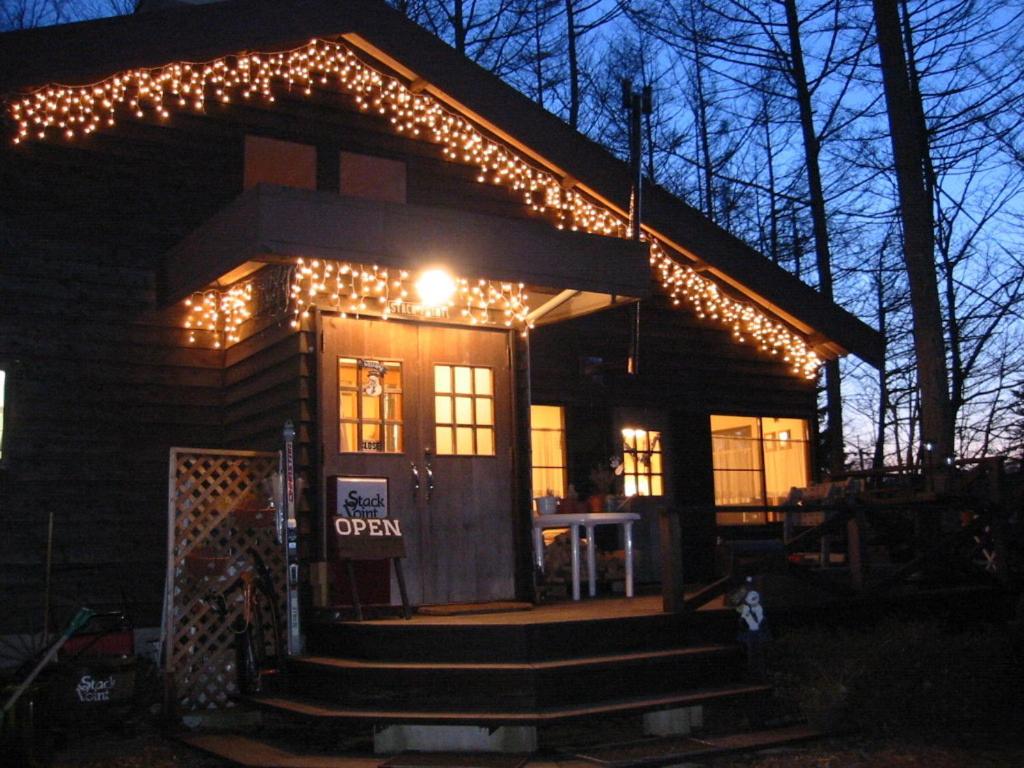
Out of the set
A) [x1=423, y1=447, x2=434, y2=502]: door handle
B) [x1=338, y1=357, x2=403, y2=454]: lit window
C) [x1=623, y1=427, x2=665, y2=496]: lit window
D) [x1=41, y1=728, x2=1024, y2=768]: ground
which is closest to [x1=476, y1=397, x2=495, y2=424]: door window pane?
[x1=423, y1=447, x2=434, y2=502]: door handle

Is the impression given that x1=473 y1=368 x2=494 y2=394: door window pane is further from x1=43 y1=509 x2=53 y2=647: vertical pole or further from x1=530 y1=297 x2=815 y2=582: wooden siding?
x1=43 y1=509 x2=53 y2=647: vertical pole

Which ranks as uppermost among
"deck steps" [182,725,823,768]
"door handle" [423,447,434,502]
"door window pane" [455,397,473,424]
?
"door window pane" [455,397,473,424]

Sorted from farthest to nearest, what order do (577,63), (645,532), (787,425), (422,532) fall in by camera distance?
1. (577,63)
2. (787,425)
3. (645,532)
4. (422,532)

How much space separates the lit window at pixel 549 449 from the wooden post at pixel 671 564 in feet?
11.0

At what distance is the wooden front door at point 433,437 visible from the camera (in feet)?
29.5

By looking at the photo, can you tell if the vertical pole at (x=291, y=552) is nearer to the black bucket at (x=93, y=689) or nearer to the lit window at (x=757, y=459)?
the black bucket at (x=93, y=689)

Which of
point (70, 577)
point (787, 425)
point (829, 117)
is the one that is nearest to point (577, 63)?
point (829, 117)

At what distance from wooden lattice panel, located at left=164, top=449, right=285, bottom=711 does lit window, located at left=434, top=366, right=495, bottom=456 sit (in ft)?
4.79

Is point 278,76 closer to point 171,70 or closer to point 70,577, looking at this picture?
point 171,70

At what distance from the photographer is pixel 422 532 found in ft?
30.1

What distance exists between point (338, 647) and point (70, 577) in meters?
2.68

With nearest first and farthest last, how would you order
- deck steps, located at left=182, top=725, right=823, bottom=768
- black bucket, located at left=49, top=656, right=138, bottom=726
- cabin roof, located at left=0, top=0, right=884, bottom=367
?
1. deck steps, located at left=182, top=725, right=823, bottom=768
2. black bucket, located at left=49, top=656, right=138, bottom=726
3. cabin roof, located at left=0, top=0, right=884, bottom=367

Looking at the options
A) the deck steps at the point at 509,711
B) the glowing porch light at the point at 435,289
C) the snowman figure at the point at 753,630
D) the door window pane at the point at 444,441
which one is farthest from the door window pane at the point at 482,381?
the deck steps at the point at 509,711

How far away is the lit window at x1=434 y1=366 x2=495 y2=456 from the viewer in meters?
9.42
